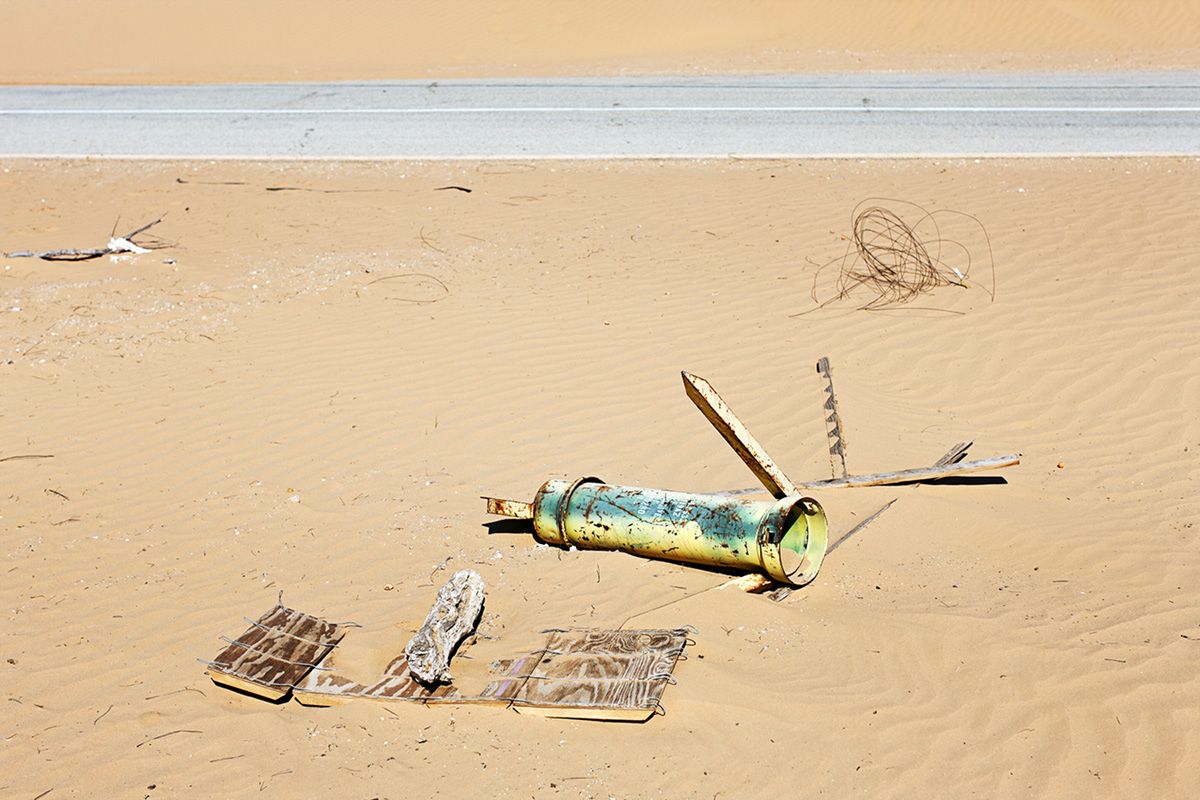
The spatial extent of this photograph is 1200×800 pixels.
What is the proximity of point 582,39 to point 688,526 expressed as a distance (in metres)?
15.1

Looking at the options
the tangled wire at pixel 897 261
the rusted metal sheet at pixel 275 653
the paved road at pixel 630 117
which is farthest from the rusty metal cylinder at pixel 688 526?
the paved road at pixel 630 117

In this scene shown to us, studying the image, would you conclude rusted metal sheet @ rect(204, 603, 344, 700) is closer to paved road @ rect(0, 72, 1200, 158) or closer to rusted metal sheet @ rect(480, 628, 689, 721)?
rusted metal sheet @ rect(480, 628, 689, 721)

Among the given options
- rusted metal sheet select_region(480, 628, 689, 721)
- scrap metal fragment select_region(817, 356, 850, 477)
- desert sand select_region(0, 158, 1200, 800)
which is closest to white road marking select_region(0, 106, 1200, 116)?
desert sand select_region(0, 158, 1200, 800)

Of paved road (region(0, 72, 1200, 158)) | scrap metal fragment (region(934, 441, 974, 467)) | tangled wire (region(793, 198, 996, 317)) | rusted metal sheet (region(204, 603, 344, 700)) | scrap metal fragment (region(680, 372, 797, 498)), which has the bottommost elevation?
rusted metal sheet (region(204, 603, 344, 700))

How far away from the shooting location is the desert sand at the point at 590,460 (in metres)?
3.79

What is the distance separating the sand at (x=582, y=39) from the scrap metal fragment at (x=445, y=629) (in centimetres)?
1364

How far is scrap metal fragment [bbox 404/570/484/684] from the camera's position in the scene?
3.93 meters

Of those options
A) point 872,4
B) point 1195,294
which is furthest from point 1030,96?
point 1195,294

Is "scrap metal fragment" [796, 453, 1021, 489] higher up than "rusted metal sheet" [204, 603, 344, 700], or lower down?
higher up

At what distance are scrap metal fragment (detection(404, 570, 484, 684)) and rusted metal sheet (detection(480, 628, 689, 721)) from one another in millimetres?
203

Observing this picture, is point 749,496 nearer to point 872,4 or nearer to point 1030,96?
point 1030,96

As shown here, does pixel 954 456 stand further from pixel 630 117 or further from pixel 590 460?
pixel 630 117

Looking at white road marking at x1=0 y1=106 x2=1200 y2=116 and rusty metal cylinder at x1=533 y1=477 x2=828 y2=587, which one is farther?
white road marking at x1=0 y1=106 x2=1200 y2=116

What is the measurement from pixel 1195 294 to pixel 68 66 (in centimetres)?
1796
